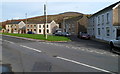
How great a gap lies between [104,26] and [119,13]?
503 cm

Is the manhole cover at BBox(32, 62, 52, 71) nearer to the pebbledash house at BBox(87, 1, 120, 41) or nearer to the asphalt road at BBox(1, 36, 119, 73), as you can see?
the asphalt road at BBox(1, 36, 119, 73)

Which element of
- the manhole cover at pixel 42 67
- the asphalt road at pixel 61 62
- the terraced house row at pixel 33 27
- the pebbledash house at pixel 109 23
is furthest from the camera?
the terraced house row at pixel 33 27

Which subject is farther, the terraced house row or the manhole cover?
the terraced house row

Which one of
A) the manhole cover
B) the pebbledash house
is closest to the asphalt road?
the manhole cover

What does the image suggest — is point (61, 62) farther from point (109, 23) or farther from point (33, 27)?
point (33, 27)

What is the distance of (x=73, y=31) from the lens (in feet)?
234

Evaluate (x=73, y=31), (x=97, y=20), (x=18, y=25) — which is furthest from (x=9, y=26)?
(x=97, y=20)

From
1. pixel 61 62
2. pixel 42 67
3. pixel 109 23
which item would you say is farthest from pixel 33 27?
pixel 42 67

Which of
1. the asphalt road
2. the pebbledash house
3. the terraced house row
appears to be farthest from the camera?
the terraced house row

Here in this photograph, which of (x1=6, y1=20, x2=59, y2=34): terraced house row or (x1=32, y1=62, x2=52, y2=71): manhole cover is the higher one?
(x1=6, y1=20, x2=59, y2=34): terraced house row

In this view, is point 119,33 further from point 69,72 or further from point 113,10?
point 69,72

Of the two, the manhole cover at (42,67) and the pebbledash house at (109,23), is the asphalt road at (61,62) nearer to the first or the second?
the manhole cover at (42,67)

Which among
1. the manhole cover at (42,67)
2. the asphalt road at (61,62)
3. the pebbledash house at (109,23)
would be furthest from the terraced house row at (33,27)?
the manhole cover at (42,67)

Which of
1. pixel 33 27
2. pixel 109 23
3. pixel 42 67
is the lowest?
pixel 42 67
